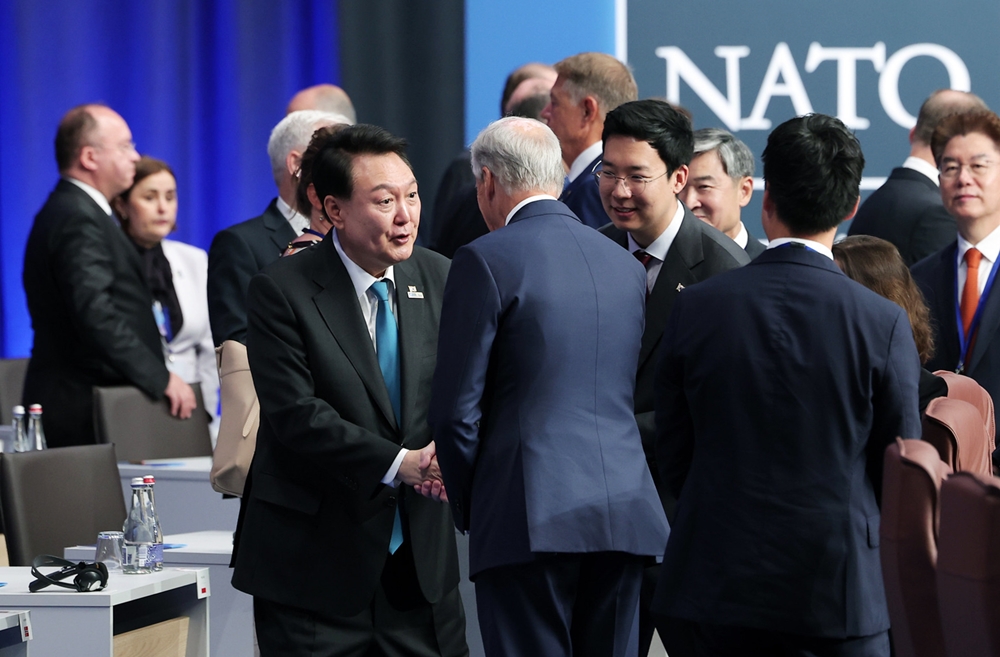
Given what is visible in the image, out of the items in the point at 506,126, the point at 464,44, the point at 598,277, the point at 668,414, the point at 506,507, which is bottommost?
the point at 506,507

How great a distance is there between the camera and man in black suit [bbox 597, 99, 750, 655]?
10.0 feet

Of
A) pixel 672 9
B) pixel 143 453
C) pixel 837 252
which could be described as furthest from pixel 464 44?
pixel 837 252

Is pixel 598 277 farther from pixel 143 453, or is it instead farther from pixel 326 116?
pixel 143 453

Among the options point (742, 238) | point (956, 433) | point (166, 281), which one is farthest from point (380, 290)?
point (166, 281)

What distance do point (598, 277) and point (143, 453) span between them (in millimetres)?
2807

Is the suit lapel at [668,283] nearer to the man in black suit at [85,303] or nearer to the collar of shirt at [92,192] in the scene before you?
the man in black suit at [85,303]

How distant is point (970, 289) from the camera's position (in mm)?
4027

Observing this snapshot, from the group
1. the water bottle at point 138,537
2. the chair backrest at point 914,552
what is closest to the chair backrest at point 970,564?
the chair backrest at point 914,552

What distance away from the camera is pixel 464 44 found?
23.7 ft

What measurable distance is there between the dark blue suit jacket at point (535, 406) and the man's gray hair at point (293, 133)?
181 centimetres

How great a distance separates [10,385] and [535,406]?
4259 mm

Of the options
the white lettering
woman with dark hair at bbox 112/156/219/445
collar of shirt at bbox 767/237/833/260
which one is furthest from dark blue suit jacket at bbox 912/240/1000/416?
woman with dark hair at bbox 112/156/219/445

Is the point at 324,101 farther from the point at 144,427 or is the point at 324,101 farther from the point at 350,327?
the point at 350,327

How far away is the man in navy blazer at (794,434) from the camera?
2312mm
